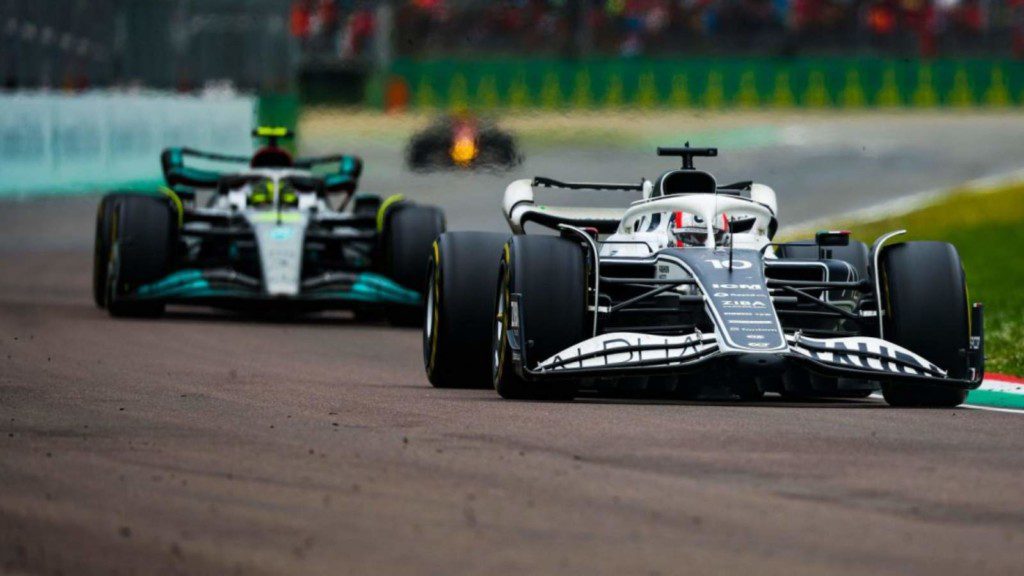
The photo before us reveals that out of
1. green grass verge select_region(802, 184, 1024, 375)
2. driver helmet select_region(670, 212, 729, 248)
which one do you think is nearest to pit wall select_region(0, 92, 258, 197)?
green grass verge select_region(802, 184, 1024, 375)

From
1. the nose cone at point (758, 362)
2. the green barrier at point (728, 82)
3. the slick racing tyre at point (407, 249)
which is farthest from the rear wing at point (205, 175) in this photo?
the green barrier at point (728, 82)

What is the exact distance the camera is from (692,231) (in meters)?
12.9

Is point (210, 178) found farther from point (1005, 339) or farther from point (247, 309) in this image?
point (1005, 339)

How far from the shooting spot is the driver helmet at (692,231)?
1288 centimetres

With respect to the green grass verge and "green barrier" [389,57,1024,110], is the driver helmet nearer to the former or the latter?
the green grass verge

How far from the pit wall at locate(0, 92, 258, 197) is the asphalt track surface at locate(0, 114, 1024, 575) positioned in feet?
64.2

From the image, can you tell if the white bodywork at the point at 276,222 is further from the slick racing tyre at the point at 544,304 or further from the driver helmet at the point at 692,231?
the slick racing tyre at the point at 544,304

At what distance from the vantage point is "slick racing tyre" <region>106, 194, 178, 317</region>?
1839 cm

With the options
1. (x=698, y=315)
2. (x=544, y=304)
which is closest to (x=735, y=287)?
(x=698, y=315)

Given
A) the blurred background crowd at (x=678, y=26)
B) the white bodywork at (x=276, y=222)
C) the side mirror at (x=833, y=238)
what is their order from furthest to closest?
the blurred background crowd at (x=678, y=26), the white bodywork at (x=276, y=222), the side mirror at (x=833, y=238)

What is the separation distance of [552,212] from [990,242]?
14.9 meters

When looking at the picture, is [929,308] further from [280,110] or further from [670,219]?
[280,110]

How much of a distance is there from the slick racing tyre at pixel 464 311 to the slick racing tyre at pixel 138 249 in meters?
5.80

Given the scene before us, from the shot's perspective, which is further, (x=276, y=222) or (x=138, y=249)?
(x=276, y=222)
